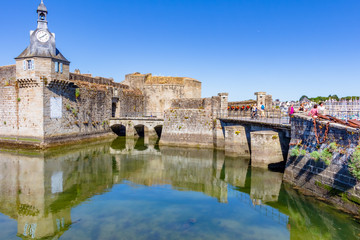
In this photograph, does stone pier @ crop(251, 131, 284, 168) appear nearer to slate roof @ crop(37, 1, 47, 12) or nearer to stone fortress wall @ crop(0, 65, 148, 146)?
stone fortress wall @ crop(0, 65, 148, 146)

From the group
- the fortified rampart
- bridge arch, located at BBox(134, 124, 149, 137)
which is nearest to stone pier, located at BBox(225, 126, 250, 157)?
the fortified rampart

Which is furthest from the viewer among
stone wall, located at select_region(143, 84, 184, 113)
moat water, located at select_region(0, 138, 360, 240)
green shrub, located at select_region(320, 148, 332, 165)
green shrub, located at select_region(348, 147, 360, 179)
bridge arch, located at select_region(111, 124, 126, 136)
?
stone wall, located at select_region(143, 84, 184, 113)

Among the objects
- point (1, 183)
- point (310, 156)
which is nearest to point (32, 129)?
point (1, 183)

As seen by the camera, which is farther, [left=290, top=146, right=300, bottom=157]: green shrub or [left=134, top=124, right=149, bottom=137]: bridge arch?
[left=134, top=124, right=149, bottom=137]: bridge arch

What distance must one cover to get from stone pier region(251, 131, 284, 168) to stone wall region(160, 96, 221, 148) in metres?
7.42

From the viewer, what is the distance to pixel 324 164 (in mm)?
10031

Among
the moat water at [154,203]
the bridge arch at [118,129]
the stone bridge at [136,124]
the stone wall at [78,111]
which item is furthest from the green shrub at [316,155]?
the bridge arch at [118,129]

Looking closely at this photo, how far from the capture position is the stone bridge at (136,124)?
27625 millimetres

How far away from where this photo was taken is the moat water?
8430 mm

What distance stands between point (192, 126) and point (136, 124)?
25.2 ft

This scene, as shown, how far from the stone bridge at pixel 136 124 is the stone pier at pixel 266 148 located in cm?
1292

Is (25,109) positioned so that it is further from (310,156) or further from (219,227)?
(310,156)

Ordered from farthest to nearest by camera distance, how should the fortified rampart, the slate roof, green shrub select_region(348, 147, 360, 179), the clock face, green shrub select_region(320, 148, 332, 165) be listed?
the fortified rampart
the slate roof
the clock face
green shrub select_region(320, 148, 332, 165)
green shrub select_region(348, 147, 360, 179)

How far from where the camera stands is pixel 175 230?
27.7ft
